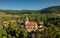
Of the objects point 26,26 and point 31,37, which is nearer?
point 31,37

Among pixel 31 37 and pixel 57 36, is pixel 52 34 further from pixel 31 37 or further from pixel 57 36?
pixel 31 37

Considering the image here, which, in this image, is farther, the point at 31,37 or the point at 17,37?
the point at 31,37

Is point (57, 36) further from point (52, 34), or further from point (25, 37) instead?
point (25, 37)

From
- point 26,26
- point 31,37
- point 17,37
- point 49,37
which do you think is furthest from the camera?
point 26,26

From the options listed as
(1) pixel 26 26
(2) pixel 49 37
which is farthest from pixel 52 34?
(1) pixel 26 26

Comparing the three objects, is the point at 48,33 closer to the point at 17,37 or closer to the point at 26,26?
the point at 17,37

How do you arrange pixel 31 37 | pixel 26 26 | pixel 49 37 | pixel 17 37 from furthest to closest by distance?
pixel 26 26 → pixel 31 37 → pixel 17 37 → pixel 49 37

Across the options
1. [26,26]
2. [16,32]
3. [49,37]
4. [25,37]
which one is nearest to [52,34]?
[49,37]
